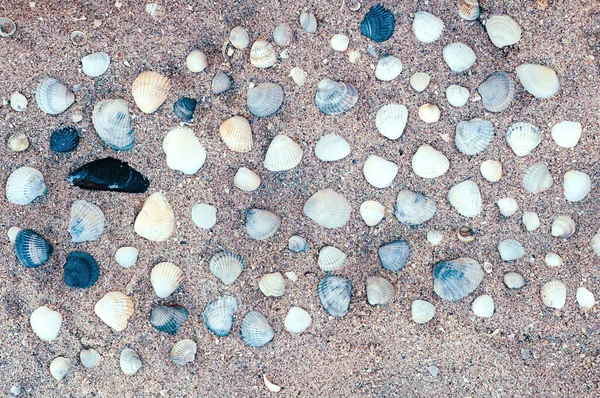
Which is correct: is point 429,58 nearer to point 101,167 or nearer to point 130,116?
point 130,116

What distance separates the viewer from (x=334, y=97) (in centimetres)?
182

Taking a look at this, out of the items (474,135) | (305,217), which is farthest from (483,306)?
(305,217)

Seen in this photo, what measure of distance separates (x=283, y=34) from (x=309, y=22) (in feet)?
0.35

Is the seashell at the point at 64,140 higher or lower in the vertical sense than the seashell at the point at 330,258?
higher

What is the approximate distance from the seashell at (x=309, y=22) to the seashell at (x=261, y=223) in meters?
0.70

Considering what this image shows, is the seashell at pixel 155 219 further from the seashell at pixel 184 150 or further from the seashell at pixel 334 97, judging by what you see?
the seashell at pixel 334 97

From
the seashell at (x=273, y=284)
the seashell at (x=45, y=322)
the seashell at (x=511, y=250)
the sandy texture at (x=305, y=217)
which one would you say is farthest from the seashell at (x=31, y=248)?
the seashell at (x=511, y=250)

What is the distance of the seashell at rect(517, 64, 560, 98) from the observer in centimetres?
181

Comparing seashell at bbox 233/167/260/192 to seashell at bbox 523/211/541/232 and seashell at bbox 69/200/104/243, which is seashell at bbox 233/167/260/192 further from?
seashell at bbox 523/211/541/232

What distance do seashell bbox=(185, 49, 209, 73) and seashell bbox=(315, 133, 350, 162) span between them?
1.72 ft

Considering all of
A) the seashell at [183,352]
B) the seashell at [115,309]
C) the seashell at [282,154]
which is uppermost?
the seashell at [282,154]

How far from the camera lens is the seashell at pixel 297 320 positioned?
1895 mm

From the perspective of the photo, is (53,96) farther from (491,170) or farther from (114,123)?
(491,170)

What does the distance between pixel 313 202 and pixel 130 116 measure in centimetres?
77
